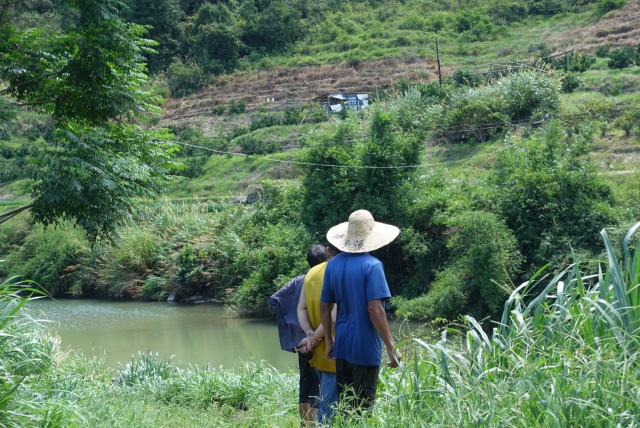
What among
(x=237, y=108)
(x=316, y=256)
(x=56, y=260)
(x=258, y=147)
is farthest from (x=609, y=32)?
(x=316, y=256)

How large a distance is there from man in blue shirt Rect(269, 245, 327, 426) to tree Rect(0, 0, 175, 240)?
6.68m

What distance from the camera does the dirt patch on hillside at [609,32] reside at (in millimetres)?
41969

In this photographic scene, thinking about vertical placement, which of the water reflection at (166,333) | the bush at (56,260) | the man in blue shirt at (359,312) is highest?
the man in blue shirt at (359,312)

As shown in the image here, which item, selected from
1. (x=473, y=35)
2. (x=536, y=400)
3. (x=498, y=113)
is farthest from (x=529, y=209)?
(x=473, y=35)

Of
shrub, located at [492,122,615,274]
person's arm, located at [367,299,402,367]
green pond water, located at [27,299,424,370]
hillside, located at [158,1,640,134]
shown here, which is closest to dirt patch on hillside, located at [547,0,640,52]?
hillside, located at [158,1,640,134]

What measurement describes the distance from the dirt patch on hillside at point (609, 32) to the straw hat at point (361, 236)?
1527 inches

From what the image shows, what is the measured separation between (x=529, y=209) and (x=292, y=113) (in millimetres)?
26725

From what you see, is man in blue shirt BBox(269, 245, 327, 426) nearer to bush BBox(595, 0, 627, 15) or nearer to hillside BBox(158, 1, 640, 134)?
hillside BBox(158, 1, 640, 134)

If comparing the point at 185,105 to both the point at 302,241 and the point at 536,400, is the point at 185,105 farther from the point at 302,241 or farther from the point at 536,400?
the point at 536,400

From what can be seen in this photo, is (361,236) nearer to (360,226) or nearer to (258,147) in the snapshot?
(360,226)

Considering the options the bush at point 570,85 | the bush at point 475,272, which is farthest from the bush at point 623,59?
the bush at point 475,272

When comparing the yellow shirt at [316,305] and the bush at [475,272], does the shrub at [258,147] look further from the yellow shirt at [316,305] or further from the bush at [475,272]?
the yellow shirt at [316,305]

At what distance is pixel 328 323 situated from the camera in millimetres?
5438

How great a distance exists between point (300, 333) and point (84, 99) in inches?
299
